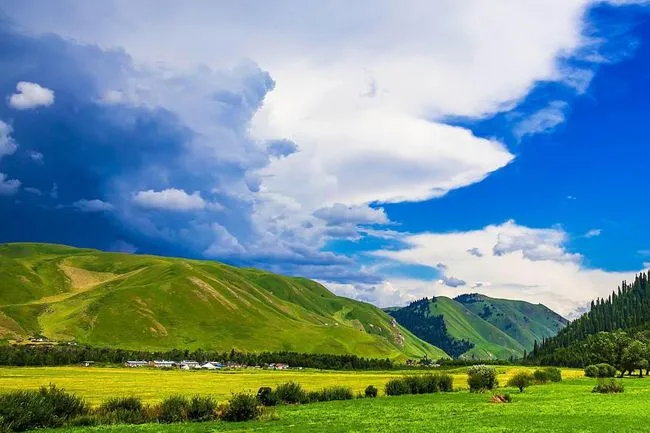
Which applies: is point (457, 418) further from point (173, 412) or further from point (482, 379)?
point (482, 379)

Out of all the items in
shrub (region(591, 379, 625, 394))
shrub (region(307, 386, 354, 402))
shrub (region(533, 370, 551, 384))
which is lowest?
shrub (region(307, 386, 354, 402))

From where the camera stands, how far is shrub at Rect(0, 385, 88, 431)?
59.0 m

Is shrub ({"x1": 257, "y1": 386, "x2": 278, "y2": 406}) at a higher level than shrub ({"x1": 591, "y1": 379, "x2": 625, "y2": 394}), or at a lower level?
lower

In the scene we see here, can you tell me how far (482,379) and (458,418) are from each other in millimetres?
48984

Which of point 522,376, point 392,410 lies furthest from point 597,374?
point 392,410

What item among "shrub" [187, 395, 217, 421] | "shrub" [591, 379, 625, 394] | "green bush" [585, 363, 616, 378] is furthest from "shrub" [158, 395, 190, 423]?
"green bush" [585, 363, 616, 378]

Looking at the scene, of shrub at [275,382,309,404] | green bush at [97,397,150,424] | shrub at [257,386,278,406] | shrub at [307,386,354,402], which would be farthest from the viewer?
shrub at [307,386,354,402]

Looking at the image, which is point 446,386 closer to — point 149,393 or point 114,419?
point 149,393

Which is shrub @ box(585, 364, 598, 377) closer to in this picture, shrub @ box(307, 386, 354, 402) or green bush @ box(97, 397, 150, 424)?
shrub @ box(307, 386, 354, 402)

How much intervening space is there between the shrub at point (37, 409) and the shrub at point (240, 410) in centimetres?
1818

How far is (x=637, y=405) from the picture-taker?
71.1m

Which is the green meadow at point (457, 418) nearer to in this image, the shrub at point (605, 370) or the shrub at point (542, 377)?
the shrub at point (542, 377)

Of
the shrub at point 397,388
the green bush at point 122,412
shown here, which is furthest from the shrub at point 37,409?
the shrub at point 397,388

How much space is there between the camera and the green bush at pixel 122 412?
218 ft
